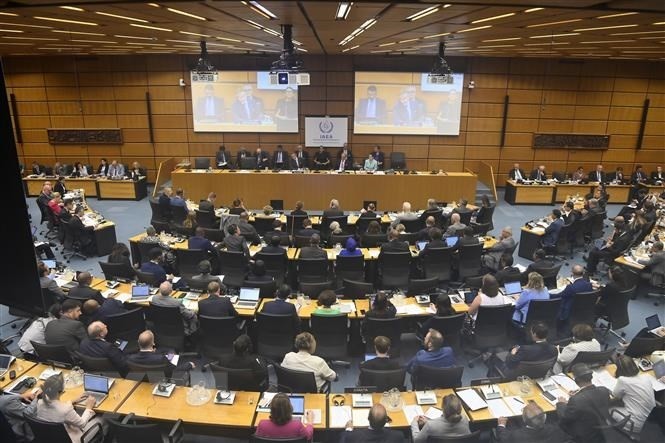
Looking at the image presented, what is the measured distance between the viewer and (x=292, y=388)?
4996 mm

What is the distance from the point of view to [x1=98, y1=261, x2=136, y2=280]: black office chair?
24.9ft

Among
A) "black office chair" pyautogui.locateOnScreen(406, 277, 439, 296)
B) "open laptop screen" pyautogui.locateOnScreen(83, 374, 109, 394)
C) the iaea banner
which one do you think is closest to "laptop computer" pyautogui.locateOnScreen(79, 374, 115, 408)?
"open laptop screen" pyautogui.locateOnScreen(83, 374, 109, 394)

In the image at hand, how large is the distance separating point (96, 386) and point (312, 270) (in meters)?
3.89

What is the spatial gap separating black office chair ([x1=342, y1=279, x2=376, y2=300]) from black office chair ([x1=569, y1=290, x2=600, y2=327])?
119 inches

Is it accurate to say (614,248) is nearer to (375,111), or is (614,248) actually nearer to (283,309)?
(283,309)

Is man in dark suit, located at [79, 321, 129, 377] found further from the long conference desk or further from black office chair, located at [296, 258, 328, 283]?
the long conference desk

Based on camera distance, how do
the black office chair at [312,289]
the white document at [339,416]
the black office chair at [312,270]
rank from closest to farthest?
1. the white document at [339,416]
2. the black office chair at [312,289]
3. the black office chair at [312,270]

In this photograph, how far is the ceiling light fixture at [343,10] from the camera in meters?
4.15

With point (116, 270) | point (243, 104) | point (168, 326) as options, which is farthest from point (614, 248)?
point (243, 104)

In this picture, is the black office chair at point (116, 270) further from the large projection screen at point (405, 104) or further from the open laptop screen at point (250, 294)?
the large projection screen at point (405, 104)

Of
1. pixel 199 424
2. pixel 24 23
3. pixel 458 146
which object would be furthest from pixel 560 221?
pixel 24 23

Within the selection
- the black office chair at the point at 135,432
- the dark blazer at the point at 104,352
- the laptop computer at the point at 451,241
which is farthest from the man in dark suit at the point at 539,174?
the black office chair at the point at 135,432

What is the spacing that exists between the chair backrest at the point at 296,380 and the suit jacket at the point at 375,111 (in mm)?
11874

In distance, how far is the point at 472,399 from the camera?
4.70 metres
